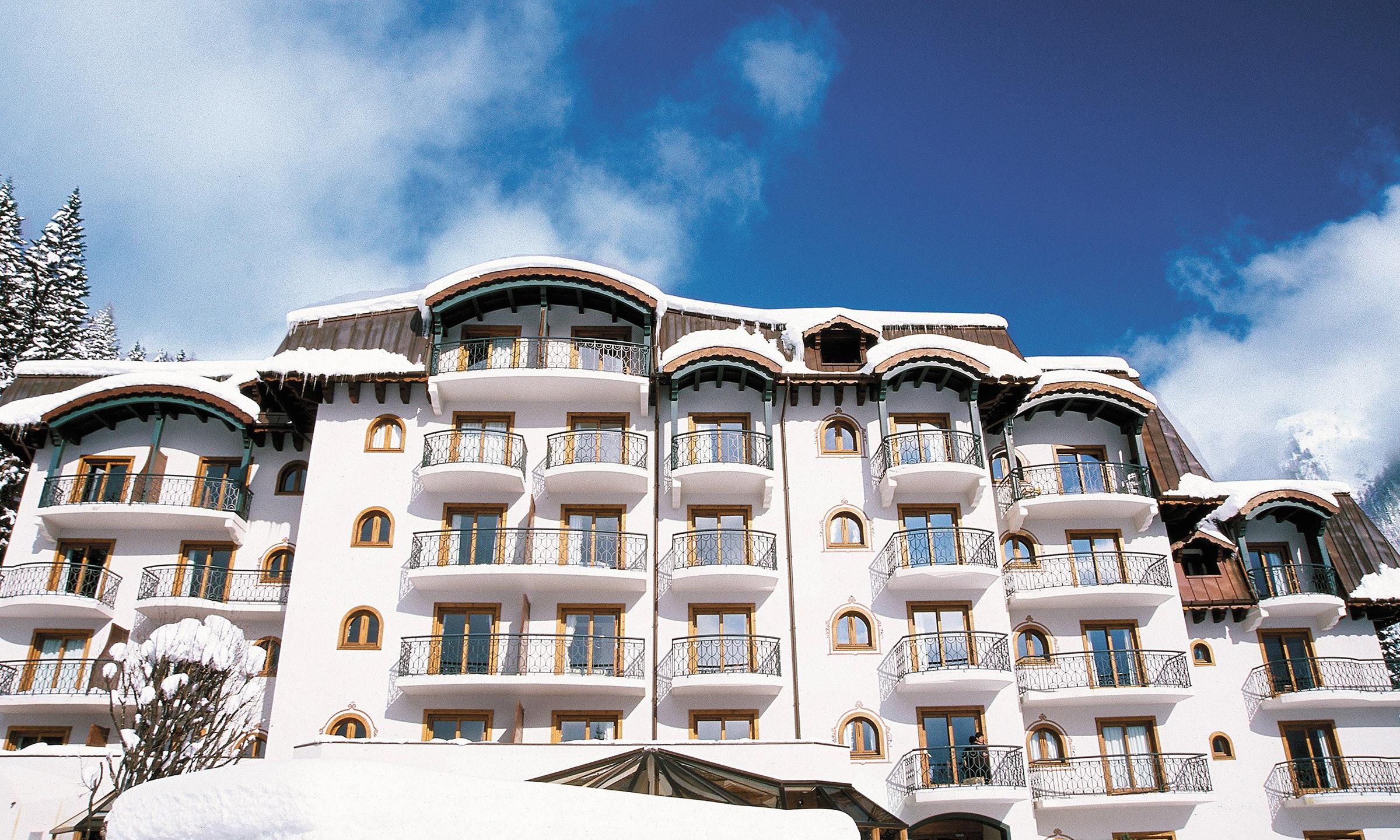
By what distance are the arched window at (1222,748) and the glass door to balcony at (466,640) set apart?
57.9ft

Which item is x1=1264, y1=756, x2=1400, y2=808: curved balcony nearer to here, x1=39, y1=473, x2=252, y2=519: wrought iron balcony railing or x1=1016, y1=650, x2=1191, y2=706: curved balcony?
x1=1016, y1=650, x2=1191, y2=706: curved balcony

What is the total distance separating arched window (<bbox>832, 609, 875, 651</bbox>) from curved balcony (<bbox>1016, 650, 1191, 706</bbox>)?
370 centimetres

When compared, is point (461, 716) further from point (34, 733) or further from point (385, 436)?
point (34, 733)

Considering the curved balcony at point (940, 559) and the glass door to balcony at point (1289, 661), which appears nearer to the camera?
the curved balcony at point (940, 559)

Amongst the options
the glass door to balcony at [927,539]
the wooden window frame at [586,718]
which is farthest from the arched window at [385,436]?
the glass door to balcony at [927,539]

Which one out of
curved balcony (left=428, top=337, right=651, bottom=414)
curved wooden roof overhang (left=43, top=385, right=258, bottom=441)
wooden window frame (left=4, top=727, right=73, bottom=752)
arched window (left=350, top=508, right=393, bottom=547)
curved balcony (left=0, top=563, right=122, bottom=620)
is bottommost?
wooden window frame (left=4, top=727, right=73, bottom=752)

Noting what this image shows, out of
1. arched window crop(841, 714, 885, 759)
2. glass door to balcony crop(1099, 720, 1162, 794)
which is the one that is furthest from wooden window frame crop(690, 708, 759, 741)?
glass door to balcony crop(1099, 720, 1162, 794)

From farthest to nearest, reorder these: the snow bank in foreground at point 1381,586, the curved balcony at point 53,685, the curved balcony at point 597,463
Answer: the snow bank in foreground at point 1381,586 → the curved balcony at point 597,463 → the curved balcony at point 53,685

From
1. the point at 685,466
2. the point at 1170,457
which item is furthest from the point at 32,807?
the point at 1170,457

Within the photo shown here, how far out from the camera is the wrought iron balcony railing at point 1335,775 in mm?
23969

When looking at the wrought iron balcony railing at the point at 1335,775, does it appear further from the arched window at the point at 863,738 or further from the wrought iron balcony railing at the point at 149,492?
the wrought iron balcony railing at the point at 149,492

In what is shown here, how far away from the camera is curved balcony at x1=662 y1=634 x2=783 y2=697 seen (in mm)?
21656

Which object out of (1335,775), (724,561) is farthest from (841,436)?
(1335,775)

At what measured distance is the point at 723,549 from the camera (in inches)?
928
